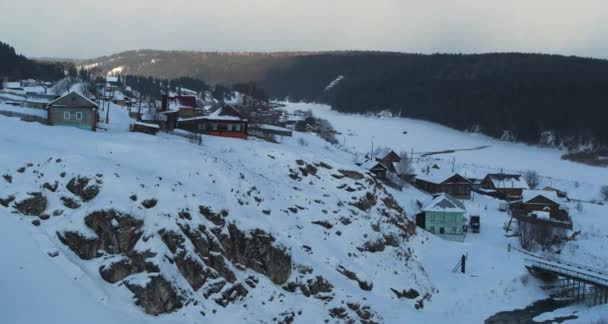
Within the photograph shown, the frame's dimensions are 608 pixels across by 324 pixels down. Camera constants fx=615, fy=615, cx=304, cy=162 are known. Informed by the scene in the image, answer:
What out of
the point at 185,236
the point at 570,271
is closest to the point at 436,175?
the point at 570,271

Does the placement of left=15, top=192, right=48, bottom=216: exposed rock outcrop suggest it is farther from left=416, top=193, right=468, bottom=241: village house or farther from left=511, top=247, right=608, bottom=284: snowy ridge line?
left=511, top=247, right=608, bottom=284: snowy ridge line

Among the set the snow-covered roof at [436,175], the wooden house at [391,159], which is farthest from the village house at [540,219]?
the wooden house at [391,159]

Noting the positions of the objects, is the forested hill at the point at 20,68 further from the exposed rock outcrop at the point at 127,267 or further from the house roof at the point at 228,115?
the exposed rock outcrop at the point at 127,267

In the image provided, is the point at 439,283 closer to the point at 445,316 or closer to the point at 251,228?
the point at 445,316

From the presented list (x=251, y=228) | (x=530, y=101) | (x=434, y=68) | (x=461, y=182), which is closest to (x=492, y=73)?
(x=434, y=68)

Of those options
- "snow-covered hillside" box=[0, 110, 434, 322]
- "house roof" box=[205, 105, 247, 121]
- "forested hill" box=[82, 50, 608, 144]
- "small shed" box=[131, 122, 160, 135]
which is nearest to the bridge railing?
"snow-covered hillside" box=[0, 110, 434, 322]
